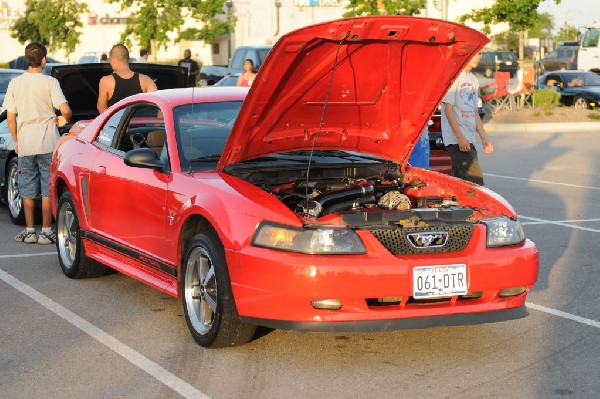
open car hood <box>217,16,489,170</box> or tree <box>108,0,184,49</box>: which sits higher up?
open car hood <box>217,16,489,170</box>

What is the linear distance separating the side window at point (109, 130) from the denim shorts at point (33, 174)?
2197 mm

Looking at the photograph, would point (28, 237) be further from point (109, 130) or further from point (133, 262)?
point (133, 262)

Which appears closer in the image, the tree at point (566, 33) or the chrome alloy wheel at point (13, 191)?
the chrome alloy wheel at point (13, 191)

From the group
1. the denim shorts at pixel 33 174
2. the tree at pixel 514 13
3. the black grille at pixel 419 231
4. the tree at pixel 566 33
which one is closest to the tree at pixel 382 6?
the tree at pixel 514 13

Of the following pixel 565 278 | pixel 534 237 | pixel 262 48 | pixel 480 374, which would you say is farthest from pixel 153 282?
pixel 262 48

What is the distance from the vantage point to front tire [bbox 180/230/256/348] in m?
6.54

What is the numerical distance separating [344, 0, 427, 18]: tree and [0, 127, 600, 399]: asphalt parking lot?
30.5 meters

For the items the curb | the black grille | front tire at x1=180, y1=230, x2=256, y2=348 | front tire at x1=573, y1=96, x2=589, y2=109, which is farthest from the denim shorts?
front tire at x1=573, y1=96, x2=589, y2=109

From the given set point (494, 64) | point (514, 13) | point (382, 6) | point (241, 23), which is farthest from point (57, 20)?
point (514, 13)

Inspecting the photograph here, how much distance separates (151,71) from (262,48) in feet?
59.7

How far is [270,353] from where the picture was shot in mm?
6695

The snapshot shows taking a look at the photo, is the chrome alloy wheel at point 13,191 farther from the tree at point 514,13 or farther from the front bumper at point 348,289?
the tree at point 514,13

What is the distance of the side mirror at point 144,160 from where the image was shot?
291 inches

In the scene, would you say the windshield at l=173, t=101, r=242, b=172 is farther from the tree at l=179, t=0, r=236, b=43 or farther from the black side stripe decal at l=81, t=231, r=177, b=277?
the tree at l=179, t=0, r=236, b=43
